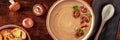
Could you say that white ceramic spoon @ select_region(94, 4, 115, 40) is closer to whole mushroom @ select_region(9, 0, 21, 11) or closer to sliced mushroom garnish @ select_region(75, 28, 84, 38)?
sliced mushroom garnish @ select_region(75, 28, 84, 38)

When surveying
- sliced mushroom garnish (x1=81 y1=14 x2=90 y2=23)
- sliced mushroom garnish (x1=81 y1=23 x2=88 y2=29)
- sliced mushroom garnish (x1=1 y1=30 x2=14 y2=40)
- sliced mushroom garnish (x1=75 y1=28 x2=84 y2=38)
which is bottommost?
sliced mushroom garnish (x1=1 y1=30 x2=14 y2=40)

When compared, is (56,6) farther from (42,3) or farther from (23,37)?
(23,37)

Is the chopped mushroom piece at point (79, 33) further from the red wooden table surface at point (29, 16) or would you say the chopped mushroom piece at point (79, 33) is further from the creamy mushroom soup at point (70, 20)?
the red wooden table surface at point (29, 16)

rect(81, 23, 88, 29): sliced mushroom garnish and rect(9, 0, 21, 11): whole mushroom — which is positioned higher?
rect(9, 0, 21, 11): whole mushroom

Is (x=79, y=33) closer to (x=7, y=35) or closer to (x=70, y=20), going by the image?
(x=70, y=20)

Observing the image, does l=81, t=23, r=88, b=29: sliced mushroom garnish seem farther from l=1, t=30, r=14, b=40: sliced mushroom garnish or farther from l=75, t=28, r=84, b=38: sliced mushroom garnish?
l=1, t=30, r=14, b=40: sliced mushroom garnish

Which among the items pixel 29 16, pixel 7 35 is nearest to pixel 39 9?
pixel 29 16

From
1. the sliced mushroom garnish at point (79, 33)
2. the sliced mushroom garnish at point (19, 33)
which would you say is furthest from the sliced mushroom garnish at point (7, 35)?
the sliced mushroom garnish at point (79, 33)

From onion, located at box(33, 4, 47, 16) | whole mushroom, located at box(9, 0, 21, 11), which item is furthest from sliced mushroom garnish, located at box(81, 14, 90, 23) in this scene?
whole mushroom, located at box(9, 0, 21, 11)

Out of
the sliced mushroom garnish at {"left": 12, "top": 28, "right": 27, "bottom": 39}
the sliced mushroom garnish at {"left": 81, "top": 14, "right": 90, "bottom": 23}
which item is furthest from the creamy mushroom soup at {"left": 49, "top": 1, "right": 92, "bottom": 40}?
the sliced mushroom garnish at {"left": 12, "top": 28, "right": 27, "bottom": 39}
